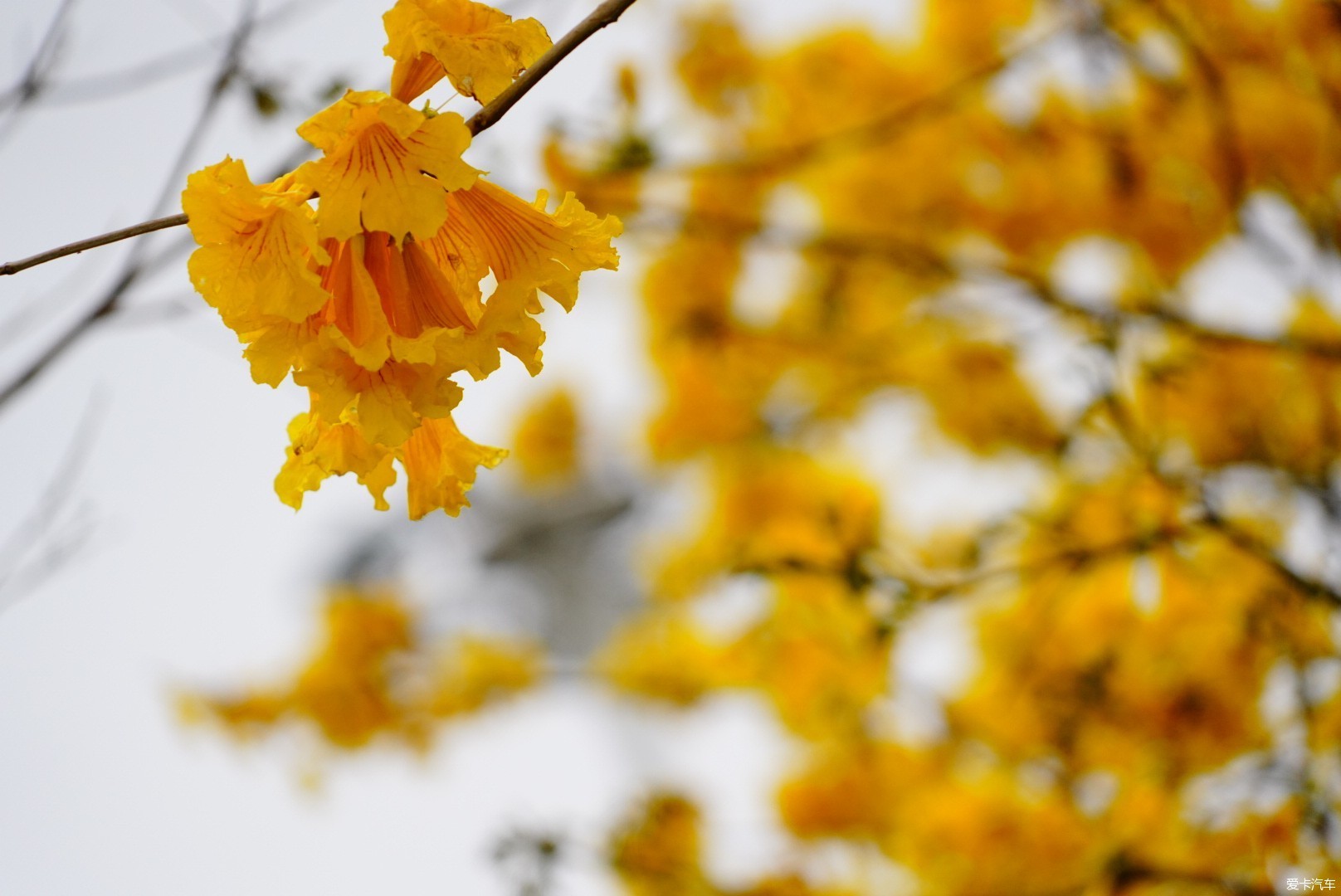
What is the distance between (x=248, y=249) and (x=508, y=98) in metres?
0.19

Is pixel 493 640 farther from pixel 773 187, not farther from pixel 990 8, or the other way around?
pixel 990 8

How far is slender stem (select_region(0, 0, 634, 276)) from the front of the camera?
25.3 inches

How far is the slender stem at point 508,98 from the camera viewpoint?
0.64 meters

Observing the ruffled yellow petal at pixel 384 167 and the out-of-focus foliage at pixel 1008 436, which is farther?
the out-of-focus foliage at pixel 1008 436

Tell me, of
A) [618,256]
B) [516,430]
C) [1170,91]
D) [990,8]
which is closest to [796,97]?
[990,8]

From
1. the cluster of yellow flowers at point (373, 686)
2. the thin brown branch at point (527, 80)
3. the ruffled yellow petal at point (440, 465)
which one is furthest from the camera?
the cluster of yellow flowers at point (373, 686)

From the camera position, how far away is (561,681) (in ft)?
11.2

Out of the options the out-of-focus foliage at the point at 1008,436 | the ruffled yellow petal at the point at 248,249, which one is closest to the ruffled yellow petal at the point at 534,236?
the ruffled yellow petal at the point at 248,249

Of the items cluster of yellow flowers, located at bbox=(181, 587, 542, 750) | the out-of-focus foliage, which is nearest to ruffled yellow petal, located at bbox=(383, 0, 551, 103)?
the out-of-focus foliage

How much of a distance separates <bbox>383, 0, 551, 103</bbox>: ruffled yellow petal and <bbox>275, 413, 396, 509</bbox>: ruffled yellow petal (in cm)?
23

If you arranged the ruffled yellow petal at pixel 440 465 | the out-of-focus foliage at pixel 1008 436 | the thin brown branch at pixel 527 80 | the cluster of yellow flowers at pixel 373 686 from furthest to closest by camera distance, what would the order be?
the cluster of yellow flowers at pixel 373 686
the out-of-focus foliage at pixel 1008 436
the ruffled yellow petal at pixel 440 465
the thin brown branch at pixel 527 80

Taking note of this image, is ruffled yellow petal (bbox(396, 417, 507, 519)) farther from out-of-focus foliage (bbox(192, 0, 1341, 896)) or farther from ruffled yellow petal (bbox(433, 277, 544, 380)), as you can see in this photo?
out-of-focus foliage (bbox(192, 0, 1341, 896))

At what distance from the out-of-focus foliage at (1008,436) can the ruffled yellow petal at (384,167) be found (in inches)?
37.5

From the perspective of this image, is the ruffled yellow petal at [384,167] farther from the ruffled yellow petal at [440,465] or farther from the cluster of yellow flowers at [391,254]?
the ruffled yellow petal at [440,465]
